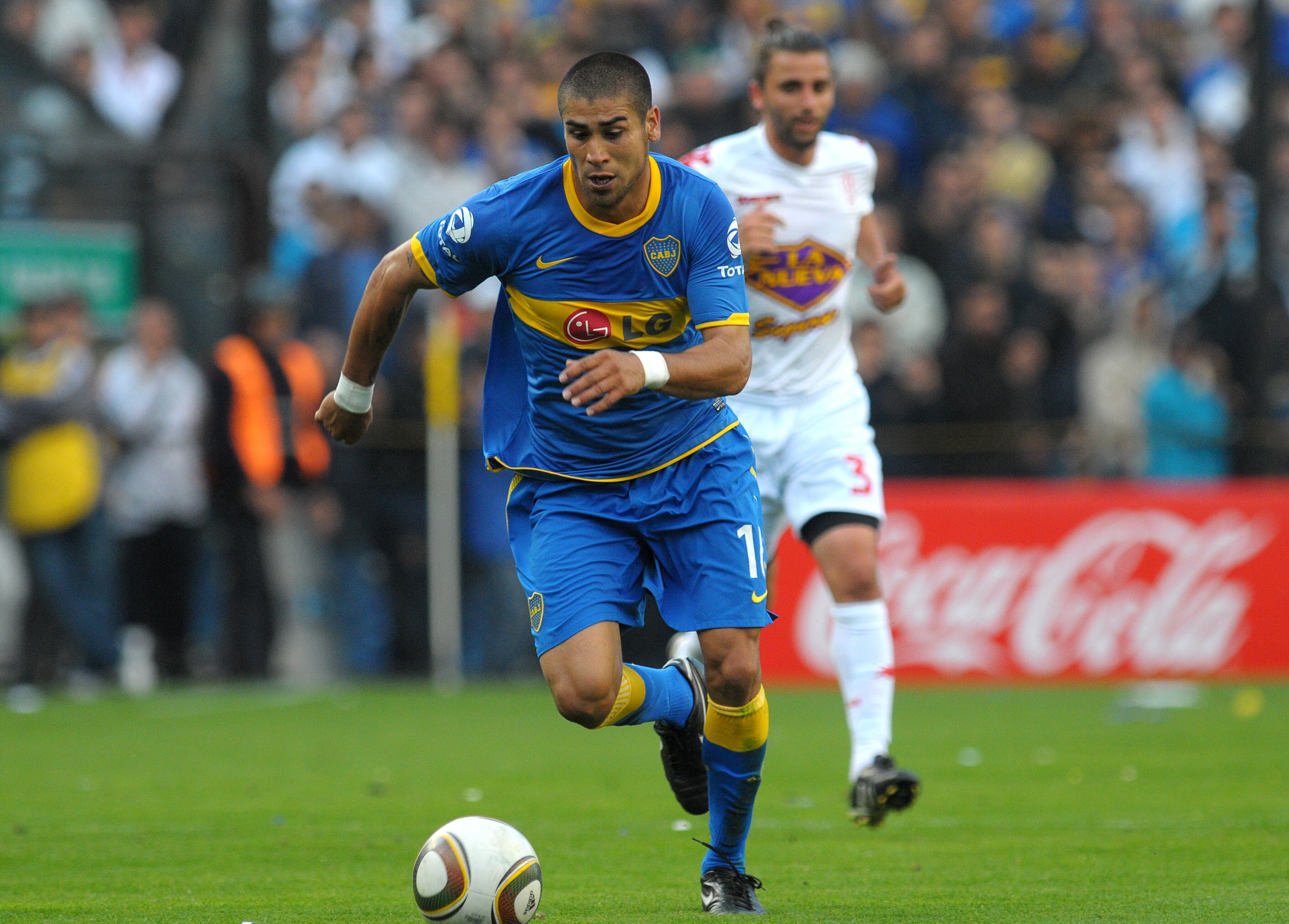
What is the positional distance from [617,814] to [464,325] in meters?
7.43

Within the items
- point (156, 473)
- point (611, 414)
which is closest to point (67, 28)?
point (156, 473)

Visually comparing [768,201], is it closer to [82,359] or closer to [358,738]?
[358,738]

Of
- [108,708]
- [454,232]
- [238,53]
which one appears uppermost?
[238,53]

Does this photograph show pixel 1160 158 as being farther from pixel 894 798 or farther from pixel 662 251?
pixel 662 251

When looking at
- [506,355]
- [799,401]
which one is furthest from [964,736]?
[506,355]

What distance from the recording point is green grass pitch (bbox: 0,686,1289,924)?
18.5 feet

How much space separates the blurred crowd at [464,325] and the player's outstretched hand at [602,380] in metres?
9.29

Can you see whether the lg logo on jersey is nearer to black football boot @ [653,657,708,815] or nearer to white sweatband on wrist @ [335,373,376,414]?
white sweatband on wrist @ [335,373,376,414]

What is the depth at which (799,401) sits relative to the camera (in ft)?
25.1

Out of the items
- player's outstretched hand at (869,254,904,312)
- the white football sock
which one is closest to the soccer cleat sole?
the white football sock

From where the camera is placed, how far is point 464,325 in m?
14.7

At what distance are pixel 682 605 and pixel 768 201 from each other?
97.5 inches

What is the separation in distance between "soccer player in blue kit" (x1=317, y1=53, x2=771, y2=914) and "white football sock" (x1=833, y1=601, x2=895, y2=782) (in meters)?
1.48

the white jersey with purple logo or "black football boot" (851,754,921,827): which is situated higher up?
the white jersey with purple logo
